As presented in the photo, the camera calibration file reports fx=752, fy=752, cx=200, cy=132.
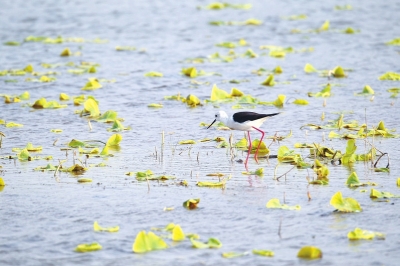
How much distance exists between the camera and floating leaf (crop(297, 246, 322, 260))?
21.6ft

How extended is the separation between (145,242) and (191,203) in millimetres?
1235

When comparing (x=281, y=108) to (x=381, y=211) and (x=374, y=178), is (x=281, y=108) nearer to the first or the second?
(x=374, y=178)

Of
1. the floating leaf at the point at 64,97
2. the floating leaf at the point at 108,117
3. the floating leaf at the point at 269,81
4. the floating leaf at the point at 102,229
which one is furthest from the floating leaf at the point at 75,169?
the floating leaf at the point at 269,81

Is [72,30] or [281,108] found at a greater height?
[72,30]

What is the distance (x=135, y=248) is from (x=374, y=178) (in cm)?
338

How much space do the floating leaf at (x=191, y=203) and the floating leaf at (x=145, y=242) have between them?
3.68 feet

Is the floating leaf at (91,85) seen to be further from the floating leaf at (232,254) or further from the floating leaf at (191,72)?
the floating leaf at (232,254)

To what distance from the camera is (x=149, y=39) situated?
2019 cm

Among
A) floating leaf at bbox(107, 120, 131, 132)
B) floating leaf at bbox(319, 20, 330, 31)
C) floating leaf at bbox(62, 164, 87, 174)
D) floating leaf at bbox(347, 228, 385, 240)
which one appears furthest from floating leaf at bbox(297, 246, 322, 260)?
floating leaf at bbox(319, 20, 330, 31)

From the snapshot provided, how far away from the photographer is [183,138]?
445 inches

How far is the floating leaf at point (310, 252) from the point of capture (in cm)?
657

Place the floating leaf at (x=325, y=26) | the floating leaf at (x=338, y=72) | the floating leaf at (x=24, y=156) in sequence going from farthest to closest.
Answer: the floating leaf at (x=325, y=26) → the floating leaf at (x=338, y=72) → the floating leaf at (x=24, y=156)

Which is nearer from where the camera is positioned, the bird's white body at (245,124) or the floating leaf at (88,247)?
the floating leaf at (88,247)

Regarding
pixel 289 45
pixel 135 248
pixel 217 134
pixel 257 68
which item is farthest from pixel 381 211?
pixel 289 45
